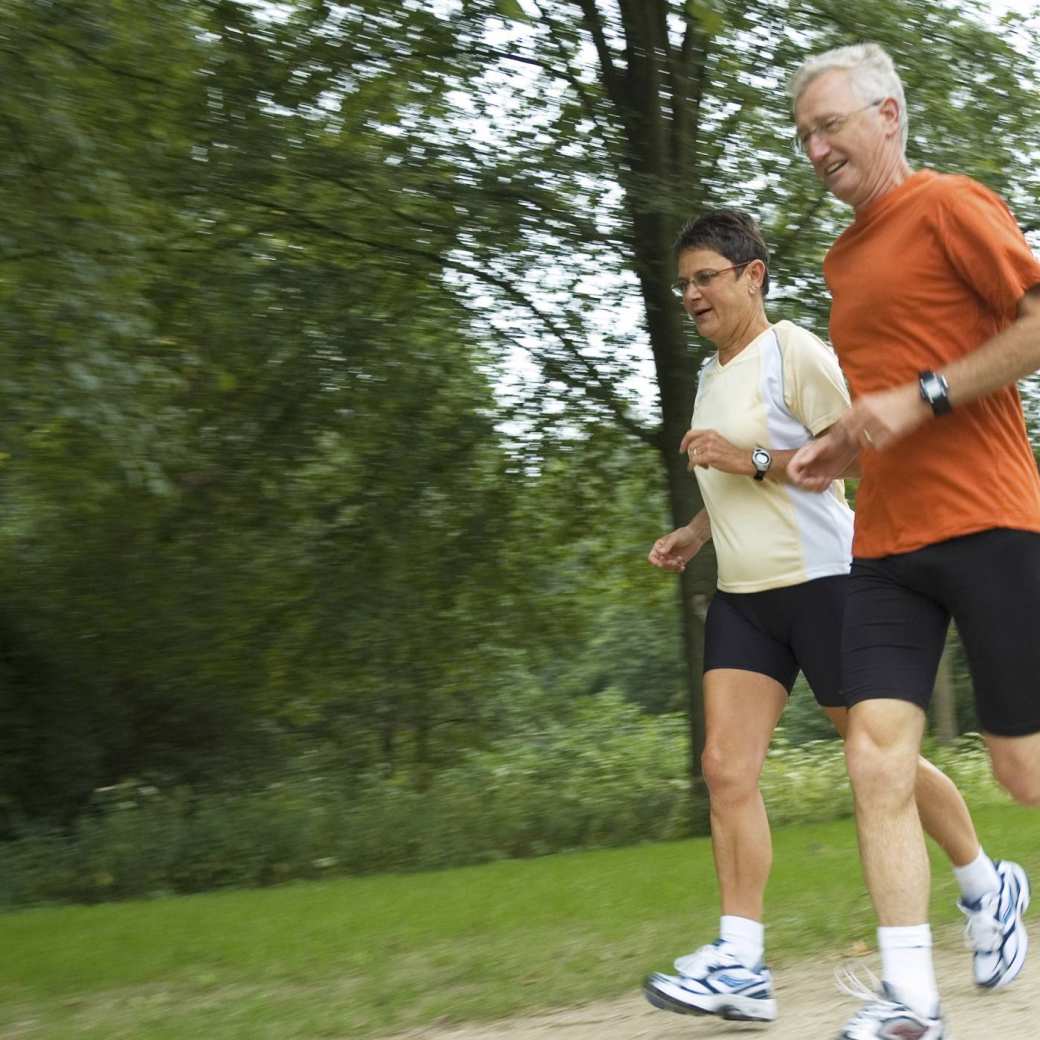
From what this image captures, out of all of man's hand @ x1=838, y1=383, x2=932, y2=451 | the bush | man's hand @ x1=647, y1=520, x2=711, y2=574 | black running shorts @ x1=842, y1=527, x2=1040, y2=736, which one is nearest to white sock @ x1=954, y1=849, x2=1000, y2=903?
black running shorts @ x1=842, y1=527, x2=1040, y2=736

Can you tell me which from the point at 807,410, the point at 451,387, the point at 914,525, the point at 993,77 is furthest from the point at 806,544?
the point at 993,77

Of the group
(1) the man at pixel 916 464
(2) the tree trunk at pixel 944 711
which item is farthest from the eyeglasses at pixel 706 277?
(2) the tree trunk at pixel 944 711

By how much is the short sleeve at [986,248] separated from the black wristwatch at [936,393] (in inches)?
10.2

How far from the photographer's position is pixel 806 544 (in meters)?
4.83

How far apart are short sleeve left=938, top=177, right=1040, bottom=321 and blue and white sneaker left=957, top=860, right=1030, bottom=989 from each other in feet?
6.22

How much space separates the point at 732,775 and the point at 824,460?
1.10 metres

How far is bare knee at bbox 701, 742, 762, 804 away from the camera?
487cm

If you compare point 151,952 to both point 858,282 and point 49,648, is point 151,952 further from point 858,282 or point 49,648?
point 49,648

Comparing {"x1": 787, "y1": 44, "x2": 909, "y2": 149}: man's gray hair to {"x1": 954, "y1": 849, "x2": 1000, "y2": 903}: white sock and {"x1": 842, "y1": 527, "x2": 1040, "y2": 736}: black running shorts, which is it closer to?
{"x1": 842, "y1": 527, "x2": 1040, "y2": 736}: black running shorts

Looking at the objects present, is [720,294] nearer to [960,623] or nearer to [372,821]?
[960,623]

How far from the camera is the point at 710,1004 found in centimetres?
451

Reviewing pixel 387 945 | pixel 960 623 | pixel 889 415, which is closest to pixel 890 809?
pixel 960 623

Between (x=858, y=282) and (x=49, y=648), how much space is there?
1055cm

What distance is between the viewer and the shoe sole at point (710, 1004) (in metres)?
4.51
